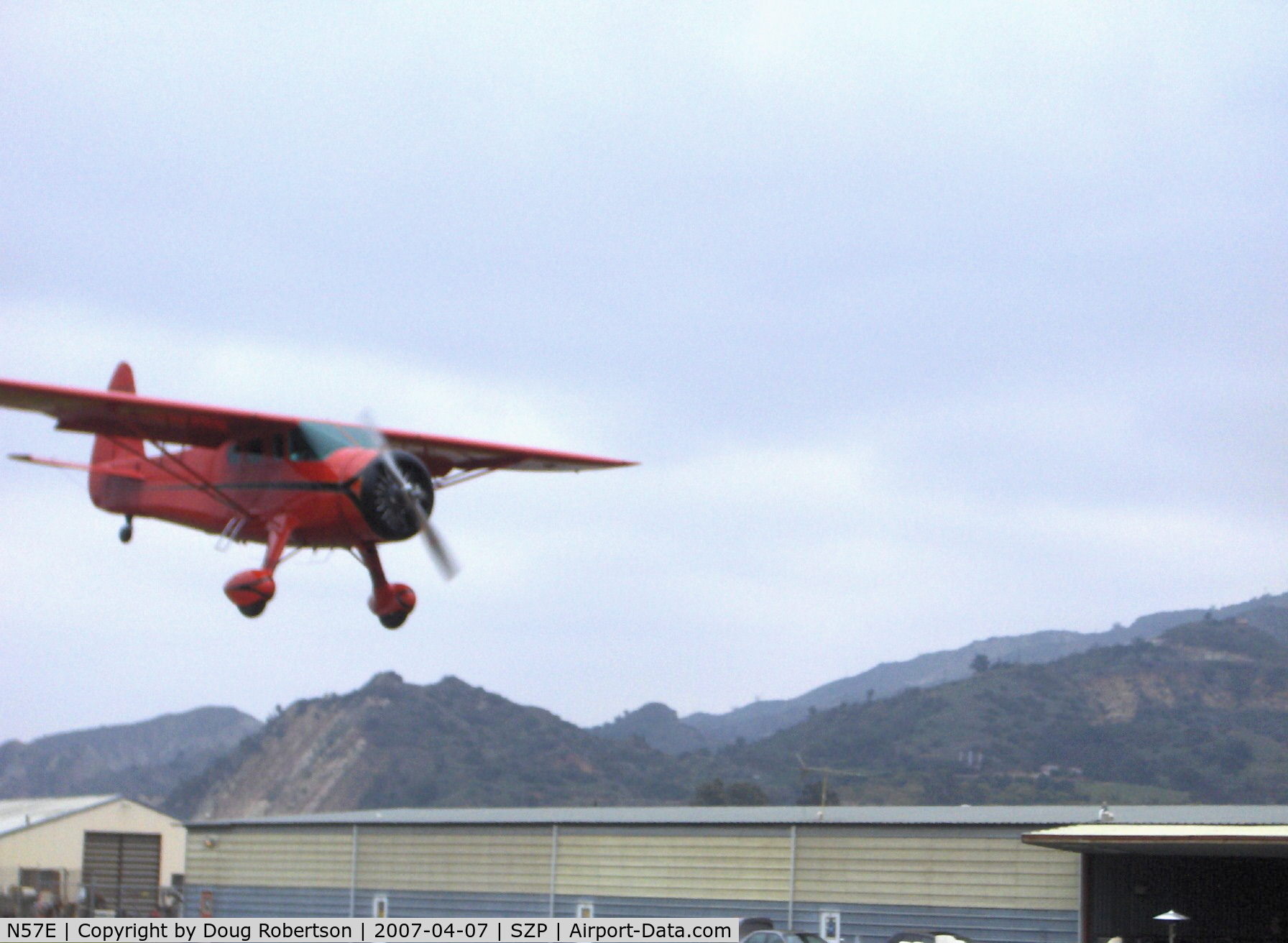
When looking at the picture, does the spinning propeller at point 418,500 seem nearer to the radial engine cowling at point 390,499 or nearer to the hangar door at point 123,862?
the radial engine cowling at point 390,499

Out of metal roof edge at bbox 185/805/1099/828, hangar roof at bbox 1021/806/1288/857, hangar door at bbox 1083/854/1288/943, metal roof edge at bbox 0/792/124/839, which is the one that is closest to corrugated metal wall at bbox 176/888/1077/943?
hangar door at bbox 1083/854/1288/943

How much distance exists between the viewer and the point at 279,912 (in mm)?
40562

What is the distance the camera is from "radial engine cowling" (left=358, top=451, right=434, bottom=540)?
19344mm

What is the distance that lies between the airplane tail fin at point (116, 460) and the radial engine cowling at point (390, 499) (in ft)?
14.3

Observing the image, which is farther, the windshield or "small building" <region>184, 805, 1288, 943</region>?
"small building" <region>184, 805, 1288, 943</region>

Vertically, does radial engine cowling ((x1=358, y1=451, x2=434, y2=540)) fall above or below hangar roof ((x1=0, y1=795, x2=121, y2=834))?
above

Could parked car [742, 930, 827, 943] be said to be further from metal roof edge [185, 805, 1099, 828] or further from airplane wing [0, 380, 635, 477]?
airplane wing [0, 380, 635, 477]

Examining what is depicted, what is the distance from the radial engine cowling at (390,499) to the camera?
1934 centimetres

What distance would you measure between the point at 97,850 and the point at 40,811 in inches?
132

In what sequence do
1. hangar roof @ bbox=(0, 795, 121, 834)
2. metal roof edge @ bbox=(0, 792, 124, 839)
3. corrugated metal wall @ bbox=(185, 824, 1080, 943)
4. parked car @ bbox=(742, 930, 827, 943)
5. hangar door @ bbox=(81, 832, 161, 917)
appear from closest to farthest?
parked car @ bbox=(742, 930, 827, 943)
corrugated metal wall @ bbox=(185, 824, 1080, 943)
metal roof edge @ bbox=(0, 792, 124, 839)
hangar door @ bbox=(81, 832, 161, 917)
hangar roof @ bbox=(0, 795, 121, 834)

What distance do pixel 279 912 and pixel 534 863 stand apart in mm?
8618

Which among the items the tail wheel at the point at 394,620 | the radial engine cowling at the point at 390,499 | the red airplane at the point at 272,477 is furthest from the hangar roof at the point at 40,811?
the radial engine cowling at the point at 390,499

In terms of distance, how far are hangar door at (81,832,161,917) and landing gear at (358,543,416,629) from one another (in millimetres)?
36560

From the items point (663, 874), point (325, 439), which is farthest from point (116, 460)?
point (663, 874)
